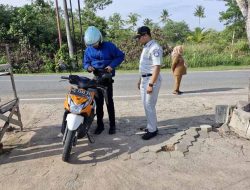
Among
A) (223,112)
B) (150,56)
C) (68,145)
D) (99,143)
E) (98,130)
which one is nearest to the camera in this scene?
(68,145)

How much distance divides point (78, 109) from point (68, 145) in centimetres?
52

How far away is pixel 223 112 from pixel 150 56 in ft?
5.49

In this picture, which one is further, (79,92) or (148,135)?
(148,135)

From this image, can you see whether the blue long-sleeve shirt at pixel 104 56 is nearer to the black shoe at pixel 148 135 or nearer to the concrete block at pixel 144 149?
the black shoe at pixel 148 135

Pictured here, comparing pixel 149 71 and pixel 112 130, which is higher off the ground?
pixel 149 71

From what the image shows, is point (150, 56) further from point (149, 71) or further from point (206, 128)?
point (206, 128)

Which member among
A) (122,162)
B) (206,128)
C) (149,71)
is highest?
(149,71)

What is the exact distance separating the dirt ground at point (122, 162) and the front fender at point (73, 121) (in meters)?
0.47

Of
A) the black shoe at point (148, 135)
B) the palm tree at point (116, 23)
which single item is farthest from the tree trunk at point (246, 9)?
the palm tree at point (116, 23)

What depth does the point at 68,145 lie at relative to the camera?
460 cm

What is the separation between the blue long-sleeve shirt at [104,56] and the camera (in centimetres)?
560

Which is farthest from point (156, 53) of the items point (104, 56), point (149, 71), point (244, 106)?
point (244, 106)

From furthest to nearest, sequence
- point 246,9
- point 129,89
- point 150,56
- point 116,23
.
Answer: point 116,23
point 129,89
point 246,9
point 150,56

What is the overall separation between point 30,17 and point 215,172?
22760mm
